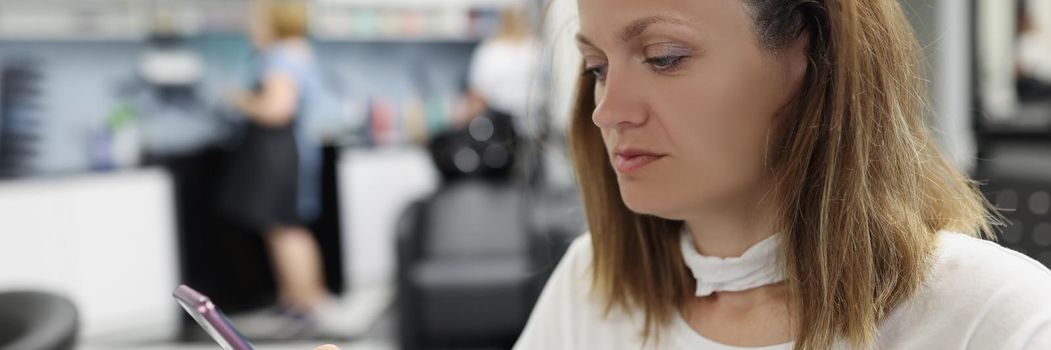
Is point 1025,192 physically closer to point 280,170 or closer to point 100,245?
point 280,170

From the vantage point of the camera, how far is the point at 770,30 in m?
0.87

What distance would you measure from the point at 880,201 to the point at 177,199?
4.03 metres

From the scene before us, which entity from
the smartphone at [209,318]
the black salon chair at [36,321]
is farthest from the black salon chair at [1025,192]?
the black salon chair at [36,321]

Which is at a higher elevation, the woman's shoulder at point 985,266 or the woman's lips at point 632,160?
the woman's lips at point 632,160

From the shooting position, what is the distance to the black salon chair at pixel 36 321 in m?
1.66

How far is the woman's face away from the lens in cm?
86

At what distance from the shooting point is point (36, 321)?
5.79 ft

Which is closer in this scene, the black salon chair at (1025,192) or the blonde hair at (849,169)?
the blonde hair at (849,169)

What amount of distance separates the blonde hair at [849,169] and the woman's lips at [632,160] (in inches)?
4.6

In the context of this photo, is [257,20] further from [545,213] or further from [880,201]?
[880,201]

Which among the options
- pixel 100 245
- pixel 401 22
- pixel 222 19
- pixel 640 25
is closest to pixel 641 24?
pixel 640 25

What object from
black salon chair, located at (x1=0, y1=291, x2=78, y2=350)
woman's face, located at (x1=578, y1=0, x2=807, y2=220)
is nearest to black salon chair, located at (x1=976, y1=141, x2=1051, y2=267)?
woman's face, located at (x1=578, y1=0, x2=807, y2=220)

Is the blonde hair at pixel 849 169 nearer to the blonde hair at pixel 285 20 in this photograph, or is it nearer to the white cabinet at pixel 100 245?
the blonde hair at pixel 285 20

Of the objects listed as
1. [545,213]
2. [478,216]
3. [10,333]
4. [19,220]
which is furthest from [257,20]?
[10,333]
